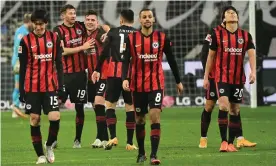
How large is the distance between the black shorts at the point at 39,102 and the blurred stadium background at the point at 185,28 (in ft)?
40.6

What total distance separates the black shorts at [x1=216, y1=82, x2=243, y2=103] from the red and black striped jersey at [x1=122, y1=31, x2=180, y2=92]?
5.14 feet

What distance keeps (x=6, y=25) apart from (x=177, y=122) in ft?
27.0

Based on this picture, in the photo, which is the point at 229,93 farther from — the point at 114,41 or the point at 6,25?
the point at 6,25

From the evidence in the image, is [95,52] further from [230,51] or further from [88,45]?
[230,51]

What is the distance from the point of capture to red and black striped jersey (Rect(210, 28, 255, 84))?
1370 centimetres

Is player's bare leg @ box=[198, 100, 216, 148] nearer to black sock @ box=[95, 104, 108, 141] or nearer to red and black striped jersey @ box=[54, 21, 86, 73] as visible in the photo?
black sock @ box=[95, 104, 108, 141]

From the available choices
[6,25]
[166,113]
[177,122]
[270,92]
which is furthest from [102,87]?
[6,25]

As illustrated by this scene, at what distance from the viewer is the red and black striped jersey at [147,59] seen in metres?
12.2

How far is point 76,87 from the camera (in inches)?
617

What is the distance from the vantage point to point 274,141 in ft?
50.2

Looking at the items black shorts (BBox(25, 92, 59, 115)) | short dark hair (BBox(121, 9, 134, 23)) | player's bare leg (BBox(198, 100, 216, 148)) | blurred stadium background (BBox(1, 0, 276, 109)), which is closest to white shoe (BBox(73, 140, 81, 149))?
player's bare leg (BBox(198, 100, 216, 148))

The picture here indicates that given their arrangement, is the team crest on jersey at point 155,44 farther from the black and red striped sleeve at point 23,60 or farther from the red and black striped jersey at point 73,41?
the red and black striped jersey at point 73,41

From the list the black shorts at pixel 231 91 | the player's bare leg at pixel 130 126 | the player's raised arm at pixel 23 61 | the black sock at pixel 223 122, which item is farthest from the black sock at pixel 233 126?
the player's raised arm at pixel 23 61

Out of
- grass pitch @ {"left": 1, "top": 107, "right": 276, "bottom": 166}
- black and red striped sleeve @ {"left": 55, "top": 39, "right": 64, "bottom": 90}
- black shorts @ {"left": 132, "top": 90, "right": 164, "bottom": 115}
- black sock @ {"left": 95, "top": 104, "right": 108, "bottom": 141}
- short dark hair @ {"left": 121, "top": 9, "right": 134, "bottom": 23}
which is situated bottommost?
grass pitch @ {"left": 1, "top": 107, "right": 276, "bottom": 166}
